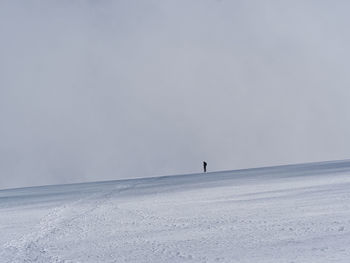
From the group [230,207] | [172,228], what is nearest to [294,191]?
[230,207]

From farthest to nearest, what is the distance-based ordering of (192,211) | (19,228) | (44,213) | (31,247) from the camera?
(44,213) < (192,211) < (19,228) < (31,247)

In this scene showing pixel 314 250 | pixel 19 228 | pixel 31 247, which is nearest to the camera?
pixel 314 250

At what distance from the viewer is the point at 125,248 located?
10461 millimetres

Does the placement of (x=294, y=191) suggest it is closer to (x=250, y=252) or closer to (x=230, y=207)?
(x=230, y=207)

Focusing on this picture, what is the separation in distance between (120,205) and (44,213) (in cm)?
298

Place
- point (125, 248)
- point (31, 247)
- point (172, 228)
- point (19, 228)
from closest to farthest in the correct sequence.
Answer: point (125, 248)
point (31, 247)
point (172, 228)
point (19, 228)

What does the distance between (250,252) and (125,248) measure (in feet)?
9.24

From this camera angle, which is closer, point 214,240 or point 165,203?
point 214,240

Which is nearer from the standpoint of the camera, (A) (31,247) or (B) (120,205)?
(A) (31,247)

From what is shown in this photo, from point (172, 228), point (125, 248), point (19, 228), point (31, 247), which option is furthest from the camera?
point (19, 228)

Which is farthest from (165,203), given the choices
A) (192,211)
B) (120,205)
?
(192,211)

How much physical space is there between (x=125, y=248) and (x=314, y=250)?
3.97 m

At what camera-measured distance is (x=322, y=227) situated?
1073 cm

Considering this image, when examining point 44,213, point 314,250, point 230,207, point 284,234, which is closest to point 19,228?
point 44,213
